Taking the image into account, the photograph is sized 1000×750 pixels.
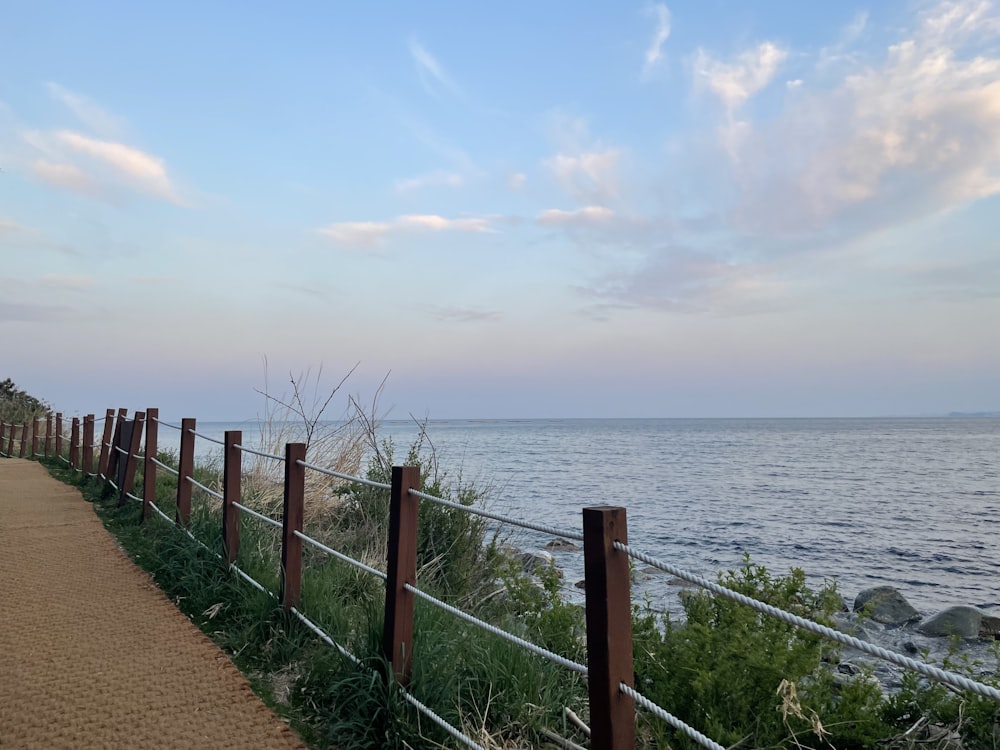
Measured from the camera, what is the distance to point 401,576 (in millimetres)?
3512

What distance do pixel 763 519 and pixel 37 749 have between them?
15804mm

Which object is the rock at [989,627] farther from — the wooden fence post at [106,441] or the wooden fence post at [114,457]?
the wooden fence post at [106,441]

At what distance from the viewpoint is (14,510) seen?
8586 millimetres

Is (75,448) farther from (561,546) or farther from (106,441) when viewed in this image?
(561,546)

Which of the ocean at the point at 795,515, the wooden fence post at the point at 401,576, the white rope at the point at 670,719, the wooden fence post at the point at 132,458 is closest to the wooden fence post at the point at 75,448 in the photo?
the ocean at the point at 795,515

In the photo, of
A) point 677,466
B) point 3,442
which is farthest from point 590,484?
point 3,442

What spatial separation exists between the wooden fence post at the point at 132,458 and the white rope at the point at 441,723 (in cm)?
621

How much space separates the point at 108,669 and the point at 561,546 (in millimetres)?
10631

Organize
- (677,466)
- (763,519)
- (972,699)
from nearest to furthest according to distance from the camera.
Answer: (972,699)
(763,519)
(677,466)

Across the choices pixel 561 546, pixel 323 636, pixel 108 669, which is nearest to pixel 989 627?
pixel 561 546

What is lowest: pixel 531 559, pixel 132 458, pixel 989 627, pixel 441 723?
pixel 989 627

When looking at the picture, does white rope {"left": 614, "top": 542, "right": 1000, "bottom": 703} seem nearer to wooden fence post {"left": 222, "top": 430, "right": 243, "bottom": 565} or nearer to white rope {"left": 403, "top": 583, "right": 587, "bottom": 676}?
white rope {"left": 403, "top": 583, "right": 587, "bottom": 676}

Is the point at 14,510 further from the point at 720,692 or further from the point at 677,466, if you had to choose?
the point at 677,466

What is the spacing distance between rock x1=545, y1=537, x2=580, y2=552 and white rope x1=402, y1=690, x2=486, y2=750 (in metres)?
10.4
